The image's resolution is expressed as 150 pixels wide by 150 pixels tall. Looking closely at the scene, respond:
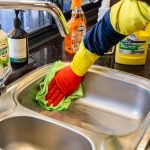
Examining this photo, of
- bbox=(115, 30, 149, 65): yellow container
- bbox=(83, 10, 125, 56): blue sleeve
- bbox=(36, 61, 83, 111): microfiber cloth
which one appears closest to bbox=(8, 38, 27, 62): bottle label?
bbox=(36, 61, 83, 111): microfiber cloth

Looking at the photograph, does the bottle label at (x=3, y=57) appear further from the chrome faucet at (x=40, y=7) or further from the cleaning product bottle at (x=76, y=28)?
the cleaning product bottle at (x=76, y=28)

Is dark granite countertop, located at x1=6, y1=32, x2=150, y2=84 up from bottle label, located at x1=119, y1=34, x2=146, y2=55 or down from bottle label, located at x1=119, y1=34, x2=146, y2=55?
down

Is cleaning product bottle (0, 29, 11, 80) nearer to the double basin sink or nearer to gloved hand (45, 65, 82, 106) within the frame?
the double basin sink

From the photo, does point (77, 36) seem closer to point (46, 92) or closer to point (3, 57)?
point (46, 92)

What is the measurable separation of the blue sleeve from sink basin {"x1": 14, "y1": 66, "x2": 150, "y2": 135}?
18 centimetres

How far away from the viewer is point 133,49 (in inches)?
47.9

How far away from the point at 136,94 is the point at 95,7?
1.02 metres

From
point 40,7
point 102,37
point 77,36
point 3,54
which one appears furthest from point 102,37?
point 77,36

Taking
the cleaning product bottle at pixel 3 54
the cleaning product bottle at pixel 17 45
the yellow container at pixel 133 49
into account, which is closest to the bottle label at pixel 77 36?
the yellow container at pixel 133 49

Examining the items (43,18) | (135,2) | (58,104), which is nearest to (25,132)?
(58,104)

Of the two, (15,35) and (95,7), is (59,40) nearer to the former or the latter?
(15,35)

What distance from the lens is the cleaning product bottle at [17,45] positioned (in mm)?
1066

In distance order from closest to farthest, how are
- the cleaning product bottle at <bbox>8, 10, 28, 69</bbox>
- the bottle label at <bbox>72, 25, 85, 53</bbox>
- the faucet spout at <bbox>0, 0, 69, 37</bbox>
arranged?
1. the faucet spout at <bbox>0, 0, 69, 37</bbox>
2. the cleaning product bottle at <bbox>8, 10, 28, 69</bbox>
3. the bottle label at <bbox>72, 25, 85, 53</bbox>

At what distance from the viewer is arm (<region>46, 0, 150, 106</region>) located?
80 centimetres
